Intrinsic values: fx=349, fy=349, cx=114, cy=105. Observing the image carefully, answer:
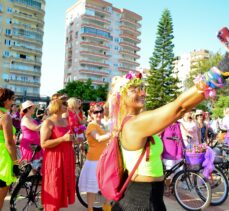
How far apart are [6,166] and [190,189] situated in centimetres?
331

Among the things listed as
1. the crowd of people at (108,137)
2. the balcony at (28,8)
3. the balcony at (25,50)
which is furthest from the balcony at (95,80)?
the crowd of people at (108,137)

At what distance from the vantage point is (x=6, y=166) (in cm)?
442

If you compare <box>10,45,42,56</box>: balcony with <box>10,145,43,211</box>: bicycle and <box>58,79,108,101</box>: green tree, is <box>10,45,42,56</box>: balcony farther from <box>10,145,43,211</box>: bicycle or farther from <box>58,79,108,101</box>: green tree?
<box>10,145,43,211</box>: bicycle

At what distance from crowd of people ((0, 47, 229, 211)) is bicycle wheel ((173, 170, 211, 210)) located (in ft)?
2.66

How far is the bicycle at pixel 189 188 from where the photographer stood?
239 inches

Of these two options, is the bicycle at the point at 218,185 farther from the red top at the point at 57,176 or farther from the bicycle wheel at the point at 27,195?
the bicycle wheel at the point at 27,195

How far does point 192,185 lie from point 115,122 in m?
3.85

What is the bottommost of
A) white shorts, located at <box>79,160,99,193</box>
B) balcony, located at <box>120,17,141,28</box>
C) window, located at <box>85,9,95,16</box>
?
white shorts, located at <box>79,160,99,193</box>

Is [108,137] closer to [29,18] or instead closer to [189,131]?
[189,131]

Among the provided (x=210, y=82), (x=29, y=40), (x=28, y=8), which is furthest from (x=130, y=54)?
(x=210, y=82)

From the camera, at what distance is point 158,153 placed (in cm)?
266

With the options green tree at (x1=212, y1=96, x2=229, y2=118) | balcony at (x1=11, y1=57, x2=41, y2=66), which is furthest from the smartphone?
balcony at (x1=11, y1=57, x2=41, y2=66)

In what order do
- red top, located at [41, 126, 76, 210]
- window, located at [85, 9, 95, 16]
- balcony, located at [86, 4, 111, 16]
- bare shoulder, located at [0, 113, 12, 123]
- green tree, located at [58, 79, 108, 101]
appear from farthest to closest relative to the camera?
1. balcony, located at [86, 4, 111, 16]
2. window, located at [85, 9, 95, 16]
3. green tree, located at [58, 79, 108, 101]
4. red top, located at [41, 126, 76, 210]
5. bare shoulder, located at [0, 113, 12, 123]

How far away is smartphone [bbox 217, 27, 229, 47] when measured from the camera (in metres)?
1.71
